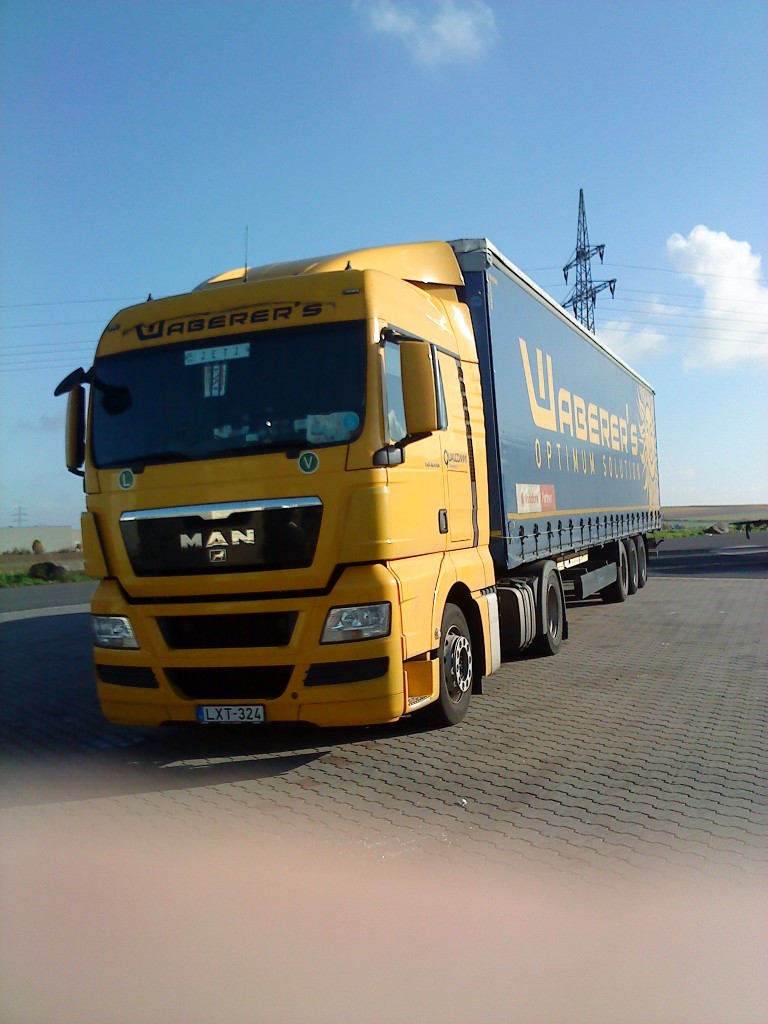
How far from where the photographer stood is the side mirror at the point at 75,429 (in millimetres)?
6996

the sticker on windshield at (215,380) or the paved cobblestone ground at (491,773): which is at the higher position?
the sticker on windshield at (215,380)

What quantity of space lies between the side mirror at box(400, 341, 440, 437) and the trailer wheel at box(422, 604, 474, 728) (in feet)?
5.12

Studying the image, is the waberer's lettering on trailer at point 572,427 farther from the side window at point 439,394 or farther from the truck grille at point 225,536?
the truck grille at point 225,536

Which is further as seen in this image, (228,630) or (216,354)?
(216,354)

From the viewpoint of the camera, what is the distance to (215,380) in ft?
20.7

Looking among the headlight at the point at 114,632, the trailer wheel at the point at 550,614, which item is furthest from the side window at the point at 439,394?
the trailer wheel at the point at 550,614

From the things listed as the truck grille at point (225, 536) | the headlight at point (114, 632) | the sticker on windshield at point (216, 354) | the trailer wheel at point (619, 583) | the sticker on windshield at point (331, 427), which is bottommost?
the trailer wheel at point (619, 583)

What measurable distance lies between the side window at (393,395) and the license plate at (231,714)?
78.5 inches

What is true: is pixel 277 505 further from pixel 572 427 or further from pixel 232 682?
pixel 572 427

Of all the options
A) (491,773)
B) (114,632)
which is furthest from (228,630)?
(491,773)

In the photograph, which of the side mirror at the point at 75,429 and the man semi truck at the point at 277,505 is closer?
the man semi truck at the point at 277,505

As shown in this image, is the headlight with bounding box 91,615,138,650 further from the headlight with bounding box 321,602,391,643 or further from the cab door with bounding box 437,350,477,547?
the cab door with bounding box 437,350,477,547

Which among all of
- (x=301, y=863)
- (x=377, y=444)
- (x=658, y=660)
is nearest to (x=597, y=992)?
(x=301, y=863)

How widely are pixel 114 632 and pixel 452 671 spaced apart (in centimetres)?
252
